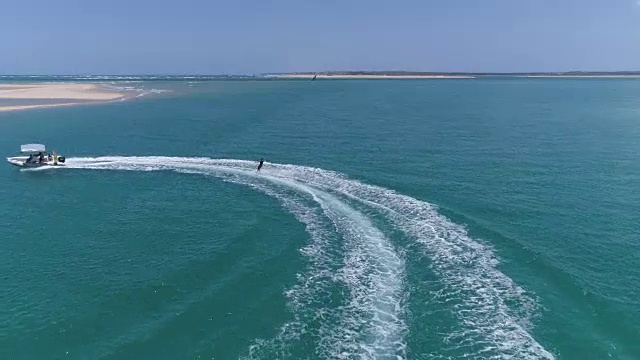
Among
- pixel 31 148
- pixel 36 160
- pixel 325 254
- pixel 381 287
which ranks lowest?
pixel 36 160

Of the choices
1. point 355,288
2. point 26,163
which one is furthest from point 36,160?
point 355,288

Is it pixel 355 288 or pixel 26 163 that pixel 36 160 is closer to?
pixel 26 163

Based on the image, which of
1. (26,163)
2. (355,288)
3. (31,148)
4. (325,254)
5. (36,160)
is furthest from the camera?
(31,148)

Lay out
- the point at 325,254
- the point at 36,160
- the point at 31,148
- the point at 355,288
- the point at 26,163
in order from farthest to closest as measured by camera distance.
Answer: the point at 31,148
the point at 36,160
the point at 26,163
the point at 325,254
the point at 355,288

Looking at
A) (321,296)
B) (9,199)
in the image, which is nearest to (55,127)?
(9,199)

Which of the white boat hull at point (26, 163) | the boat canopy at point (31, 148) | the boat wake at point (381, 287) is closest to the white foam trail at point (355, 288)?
the boat wake at point (381, 287)

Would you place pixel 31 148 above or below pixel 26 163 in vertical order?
above

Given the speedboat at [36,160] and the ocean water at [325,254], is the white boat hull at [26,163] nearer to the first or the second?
A: the speedboat at [36,160]

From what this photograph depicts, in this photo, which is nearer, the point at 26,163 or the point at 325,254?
the point at 325,254
